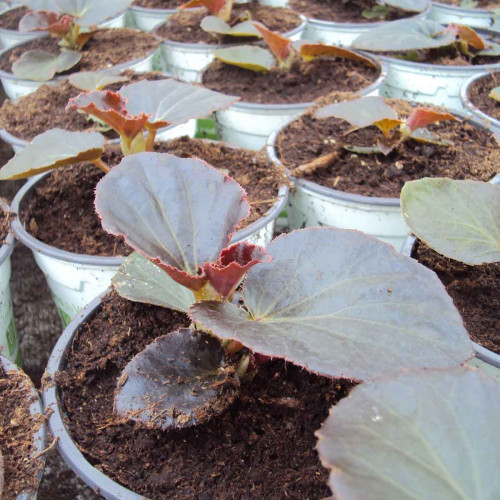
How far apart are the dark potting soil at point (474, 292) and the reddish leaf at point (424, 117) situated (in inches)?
15.5

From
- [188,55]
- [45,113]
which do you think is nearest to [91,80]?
[45,113]

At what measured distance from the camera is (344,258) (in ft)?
2.35

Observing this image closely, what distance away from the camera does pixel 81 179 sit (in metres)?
1.43

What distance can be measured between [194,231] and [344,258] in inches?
8.1

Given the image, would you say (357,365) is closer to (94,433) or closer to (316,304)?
(316,304)

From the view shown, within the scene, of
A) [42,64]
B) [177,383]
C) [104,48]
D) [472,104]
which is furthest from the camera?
[104,48]

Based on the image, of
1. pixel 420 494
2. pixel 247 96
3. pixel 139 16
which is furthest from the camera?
pixel 139 16

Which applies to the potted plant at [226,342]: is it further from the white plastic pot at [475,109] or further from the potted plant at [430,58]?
the potted plant at [430,58]

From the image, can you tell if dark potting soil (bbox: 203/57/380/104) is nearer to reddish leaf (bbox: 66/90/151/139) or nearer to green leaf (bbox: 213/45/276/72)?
green leaf (bbox: 213/45/276/72)

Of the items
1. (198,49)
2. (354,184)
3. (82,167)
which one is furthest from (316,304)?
(198,49)

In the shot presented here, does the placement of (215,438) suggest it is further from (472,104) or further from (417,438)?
(472,104)

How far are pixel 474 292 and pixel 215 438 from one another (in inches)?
21.1

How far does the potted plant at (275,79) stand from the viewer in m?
1.79

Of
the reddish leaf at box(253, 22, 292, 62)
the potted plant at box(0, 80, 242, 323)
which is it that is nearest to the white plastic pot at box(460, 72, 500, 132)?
the reddish leaf at box(253, 22, 292, 62)
